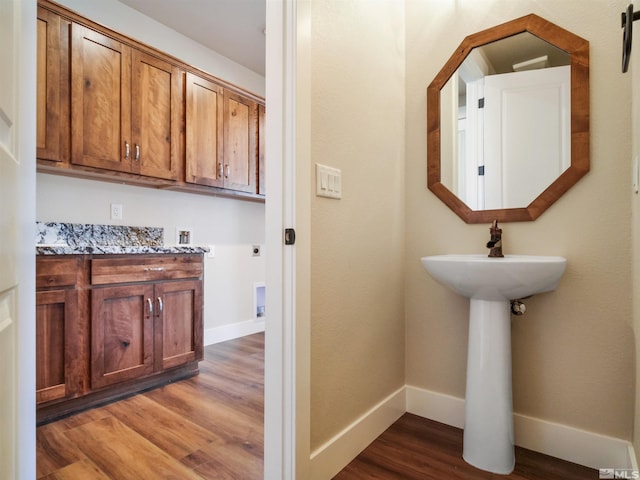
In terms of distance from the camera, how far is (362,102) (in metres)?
1.52

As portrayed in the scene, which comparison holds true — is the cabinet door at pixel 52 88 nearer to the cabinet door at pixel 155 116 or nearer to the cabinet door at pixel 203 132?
the cabinet door at pixel 155 116

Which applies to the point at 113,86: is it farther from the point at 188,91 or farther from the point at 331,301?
the point at 331,301

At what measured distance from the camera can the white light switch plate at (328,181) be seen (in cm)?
126

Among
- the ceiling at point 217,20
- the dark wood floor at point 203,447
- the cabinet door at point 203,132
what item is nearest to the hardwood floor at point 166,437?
the dark wood floor at point 203,447

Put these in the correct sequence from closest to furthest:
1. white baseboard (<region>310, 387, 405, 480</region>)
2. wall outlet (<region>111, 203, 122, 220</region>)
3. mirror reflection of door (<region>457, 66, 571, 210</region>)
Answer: white baseboard (<region>310, 387, 405, 480</region>) → mirror reflection of door (<region>457, 66, 571, 210</region>) → wall outlet (<region>111, 203, 122, 220</region>)

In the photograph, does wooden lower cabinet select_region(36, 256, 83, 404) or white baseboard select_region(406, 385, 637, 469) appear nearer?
white baseboard select_region(406, 385, 637, 469)

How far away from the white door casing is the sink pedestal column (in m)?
1.40

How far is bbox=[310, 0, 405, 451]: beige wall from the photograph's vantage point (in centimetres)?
128

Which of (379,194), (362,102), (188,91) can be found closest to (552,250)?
(379,194)

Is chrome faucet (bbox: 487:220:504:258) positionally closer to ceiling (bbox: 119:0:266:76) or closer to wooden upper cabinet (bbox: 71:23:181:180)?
wooden upper cabinet (bbox: 71:23:181:180)

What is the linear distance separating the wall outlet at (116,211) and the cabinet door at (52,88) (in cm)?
53

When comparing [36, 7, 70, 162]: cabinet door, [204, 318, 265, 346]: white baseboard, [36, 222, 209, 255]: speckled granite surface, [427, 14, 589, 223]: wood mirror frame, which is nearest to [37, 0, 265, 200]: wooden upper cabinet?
[36, 7, 70, 162]: cabinet door

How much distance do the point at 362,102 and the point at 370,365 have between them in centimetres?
117

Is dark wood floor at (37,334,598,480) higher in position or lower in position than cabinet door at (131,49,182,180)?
lower
